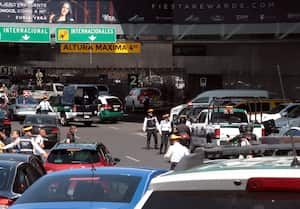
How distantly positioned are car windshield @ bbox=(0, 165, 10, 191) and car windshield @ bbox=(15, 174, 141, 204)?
131 centimetres

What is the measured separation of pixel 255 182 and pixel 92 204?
447 cm

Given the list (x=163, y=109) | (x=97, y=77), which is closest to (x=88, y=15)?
(x=163, y=109)

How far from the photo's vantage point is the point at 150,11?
47219 mm

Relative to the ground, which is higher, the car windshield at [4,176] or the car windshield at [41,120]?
the car windshield at [4,176]

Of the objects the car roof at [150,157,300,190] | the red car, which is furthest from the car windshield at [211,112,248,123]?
the car roof at [150,157,300,190]

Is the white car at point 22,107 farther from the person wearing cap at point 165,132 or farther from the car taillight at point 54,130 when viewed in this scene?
the person wearing cap at point 165,132

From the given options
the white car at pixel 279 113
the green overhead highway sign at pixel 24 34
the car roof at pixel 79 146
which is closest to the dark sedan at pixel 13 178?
the car roof at pixel 79 146

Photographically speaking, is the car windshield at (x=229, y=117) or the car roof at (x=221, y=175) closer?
the car roof at (x=221, y=175)

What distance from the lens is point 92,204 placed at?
7.54 meters

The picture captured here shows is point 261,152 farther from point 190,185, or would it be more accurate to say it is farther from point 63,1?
point 63,1

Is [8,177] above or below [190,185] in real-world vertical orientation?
below

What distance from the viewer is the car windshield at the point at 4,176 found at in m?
9.72

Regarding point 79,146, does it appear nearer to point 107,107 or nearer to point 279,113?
point 279,113

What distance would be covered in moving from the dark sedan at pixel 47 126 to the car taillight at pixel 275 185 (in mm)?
27016
